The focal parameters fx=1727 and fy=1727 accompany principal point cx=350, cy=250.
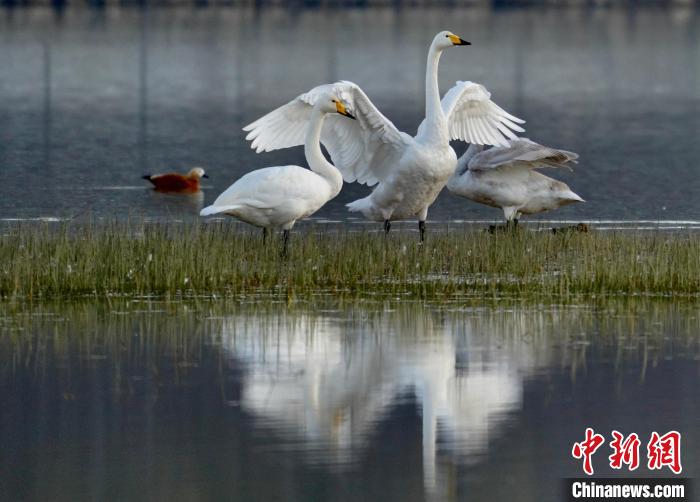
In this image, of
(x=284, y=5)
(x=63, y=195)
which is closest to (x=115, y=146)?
(x=63, y=195)

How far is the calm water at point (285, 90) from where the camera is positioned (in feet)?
98.0

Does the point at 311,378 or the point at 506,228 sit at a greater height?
the point at 506,228

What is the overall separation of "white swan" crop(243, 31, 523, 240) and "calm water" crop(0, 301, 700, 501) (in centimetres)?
373

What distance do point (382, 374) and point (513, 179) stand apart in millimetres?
8633

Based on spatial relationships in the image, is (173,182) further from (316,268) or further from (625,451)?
(625,451)

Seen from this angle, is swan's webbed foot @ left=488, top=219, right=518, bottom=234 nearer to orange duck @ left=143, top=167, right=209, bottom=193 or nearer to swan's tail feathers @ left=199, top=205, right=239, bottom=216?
swan's tail feathers @ left=199, top=205, right=239, bottom=216

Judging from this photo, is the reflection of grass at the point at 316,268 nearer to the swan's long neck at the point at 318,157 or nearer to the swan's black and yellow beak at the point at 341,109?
the swan's long neck at the point at 318,157

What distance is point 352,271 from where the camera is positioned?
48.3ft

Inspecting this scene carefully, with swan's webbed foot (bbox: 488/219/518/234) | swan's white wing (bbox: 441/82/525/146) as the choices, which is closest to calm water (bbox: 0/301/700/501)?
swan's webbed foot (bbox: 488/219/518/234)

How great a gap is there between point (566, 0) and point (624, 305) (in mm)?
146300

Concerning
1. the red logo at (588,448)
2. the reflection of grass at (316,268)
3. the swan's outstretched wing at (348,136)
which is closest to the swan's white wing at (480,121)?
the swan's outstretched wing at (348,136)

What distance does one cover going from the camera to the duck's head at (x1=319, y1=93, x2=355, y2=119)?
1669cm

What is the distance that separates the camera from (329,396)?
998 cm

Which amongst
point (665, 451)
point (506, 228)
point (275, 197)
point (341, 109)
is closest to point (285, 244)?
point (275, 197)
